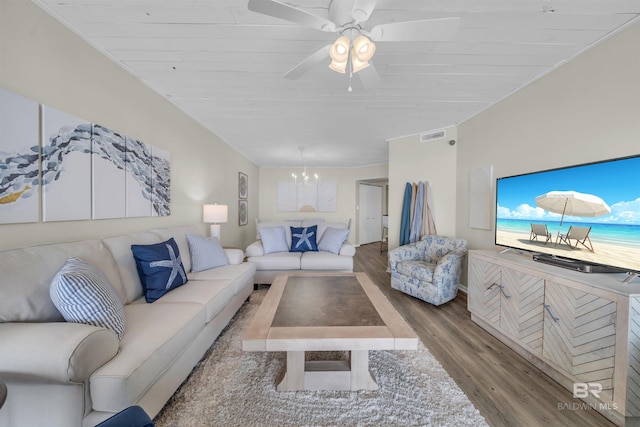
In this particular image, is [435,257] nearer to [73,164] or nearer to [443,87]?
[443,87]

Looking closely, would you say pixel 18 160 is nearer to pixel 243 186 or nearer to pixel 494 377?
pixel 494 377

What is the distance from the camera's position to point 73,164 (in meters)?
1.58

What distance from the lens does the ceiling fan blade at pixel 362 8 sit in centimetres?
111

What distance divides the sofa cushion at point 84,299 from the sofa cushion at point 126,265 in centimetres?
46

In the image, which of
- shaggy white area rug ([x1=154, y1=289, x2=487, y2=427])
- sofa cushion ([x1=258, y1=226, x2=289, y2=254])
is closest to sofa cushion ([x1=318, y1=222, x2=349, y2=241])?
sofa cushion ([x1=258, y1=226, x2=289, y2=254])

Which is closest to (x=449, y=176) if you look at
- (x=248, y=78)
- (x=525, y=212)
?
(x=525, y=212)

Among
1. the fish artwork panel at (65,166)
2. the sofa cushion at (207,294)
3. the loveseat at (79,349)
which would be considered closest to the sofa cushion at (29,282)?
the loveseat at (79,349)

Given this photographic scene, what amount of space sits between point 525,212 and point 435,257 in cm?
129

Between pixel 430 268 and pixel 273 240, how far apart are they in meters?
2.23

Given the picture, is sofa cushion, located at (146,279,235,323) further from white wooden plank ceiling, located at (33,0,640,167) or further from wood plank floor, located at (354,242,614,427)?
white wooden plank ceiling, located at (33,0,640,167)

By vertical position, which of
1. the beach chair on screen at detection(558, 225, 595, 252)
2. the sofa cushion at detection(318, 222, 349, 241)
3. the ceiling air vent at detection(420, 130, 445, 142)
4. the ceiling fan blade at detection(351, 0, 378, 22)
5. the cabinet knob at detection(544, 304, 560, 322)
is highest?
the ceiling air vent at detection(420, 130, 445, 142)

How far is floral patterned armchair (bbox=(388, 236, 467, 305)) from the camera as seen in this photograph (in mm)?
2648

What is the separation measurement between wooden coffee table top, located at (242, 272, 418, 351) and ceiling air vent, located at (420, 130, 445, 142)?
9.02 ft

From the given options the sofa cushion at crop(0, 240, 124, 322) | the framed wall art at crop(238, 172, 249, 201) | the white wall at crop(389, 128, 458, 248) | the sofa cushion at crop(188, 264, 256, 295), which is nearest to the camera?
the sofa cushion at crop(0, 240, 124, 322)
